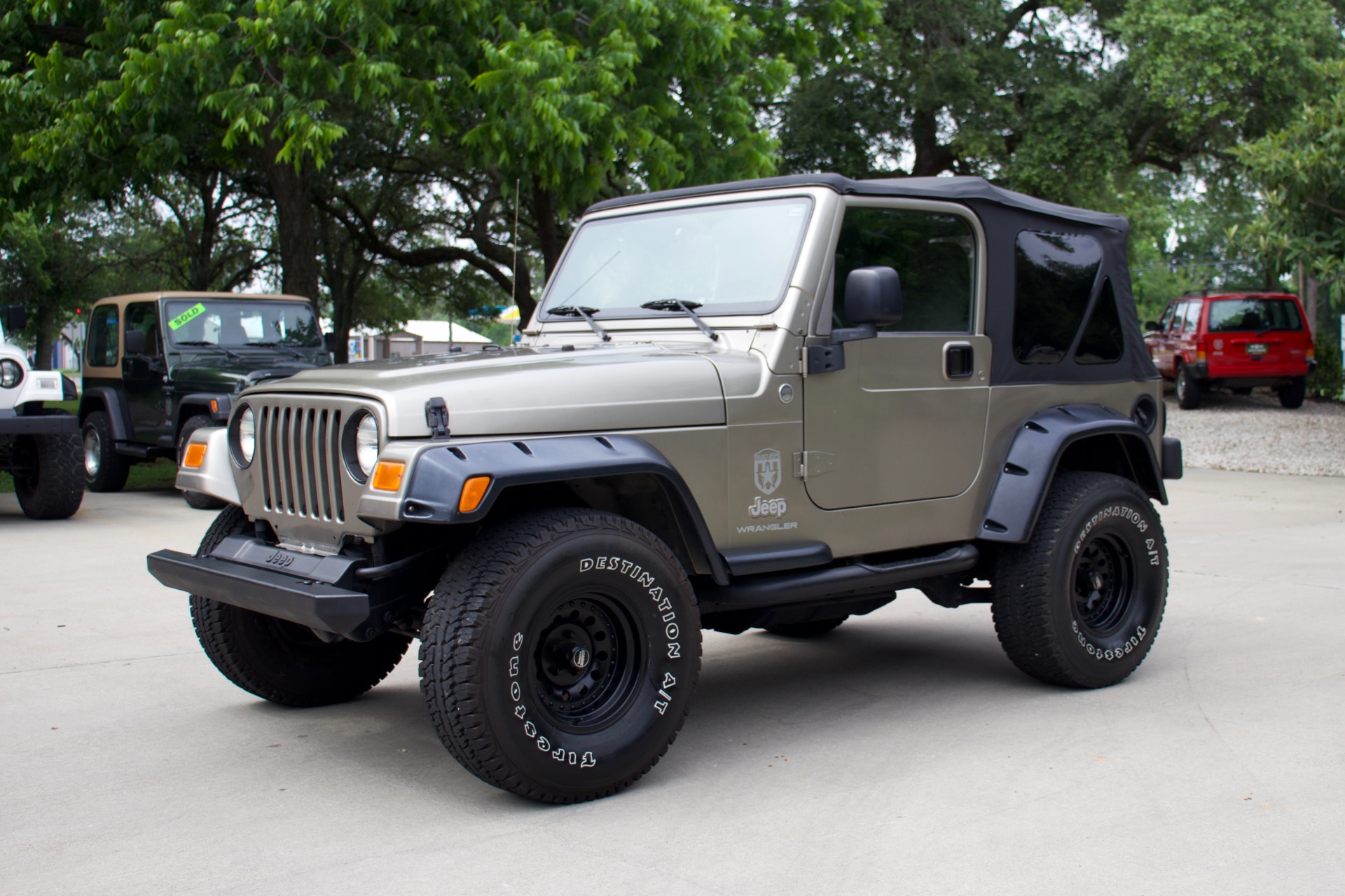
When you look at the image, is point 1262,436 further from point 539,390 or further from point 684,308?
point 539,390

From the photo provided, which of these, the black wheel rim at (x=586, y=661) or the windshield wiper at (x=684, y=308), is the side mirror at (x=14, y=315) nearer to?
the windshield wiper at (x=684, y=308)

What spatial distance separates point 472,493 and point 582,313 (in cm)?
170

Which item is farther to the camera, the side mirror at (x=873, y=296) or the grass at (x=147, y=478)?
the grass at (x=147, y=478)

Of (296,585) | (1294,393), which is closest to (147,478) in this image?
(296,585)

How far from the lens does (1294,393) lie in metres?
20.7

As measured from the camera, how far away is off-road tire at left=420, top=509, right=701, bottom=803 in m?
3.81

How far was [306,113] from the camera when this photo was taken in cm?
1201

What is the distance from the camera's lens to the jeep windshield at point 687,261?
484 cm

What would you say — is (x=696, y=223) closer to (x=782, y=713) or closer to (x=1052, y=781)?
(x=782, y=713)

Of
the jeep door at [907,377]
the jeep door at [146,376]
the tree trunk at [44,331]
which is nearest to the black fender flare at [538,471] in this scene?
the jeep door at [907,377]

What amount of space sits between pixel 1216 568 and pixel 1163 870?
18.2 feet

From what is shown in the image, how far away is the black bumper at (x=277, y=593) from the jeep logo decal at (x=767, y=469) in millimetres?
1391

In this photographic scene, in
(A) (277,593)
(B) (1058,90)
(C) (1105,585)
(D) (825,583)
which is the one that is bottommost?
(C) (1105,585)

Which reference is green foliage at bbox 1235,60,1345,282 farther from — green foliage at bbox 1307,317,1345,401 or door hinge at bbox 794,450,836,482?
door hinge at bbox 794,450,836,482
